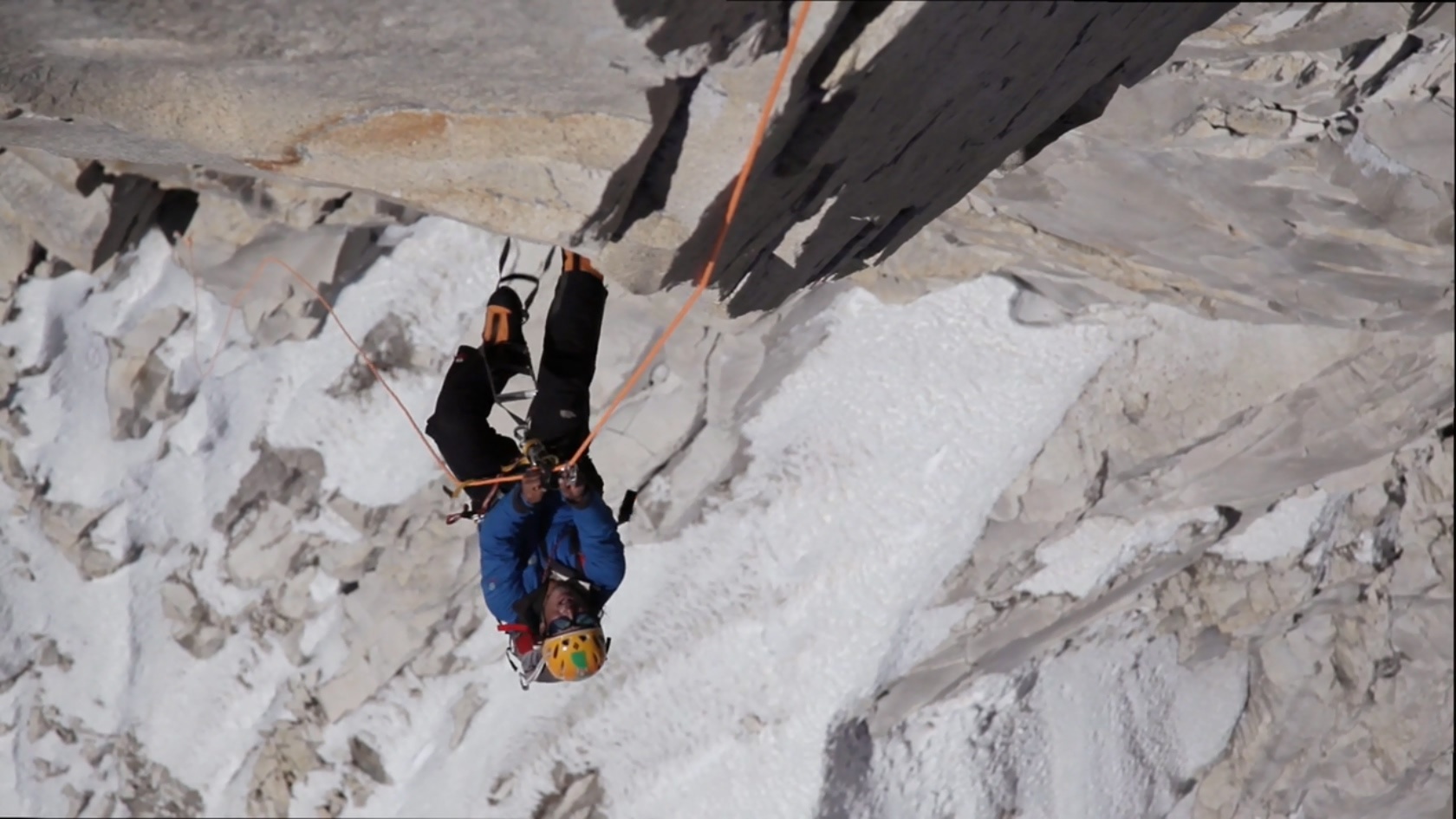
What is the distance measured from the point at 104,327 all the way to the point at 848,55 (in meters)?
5.62

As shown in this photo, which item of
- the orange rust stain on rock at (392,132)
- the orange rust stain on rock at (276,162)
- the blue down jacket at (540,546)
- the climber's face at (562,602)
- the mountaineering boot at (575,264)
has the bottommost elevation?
the climber's face at (562,602)

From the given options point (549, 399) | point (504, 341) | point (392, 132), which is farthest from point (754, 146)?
point (504, 341)

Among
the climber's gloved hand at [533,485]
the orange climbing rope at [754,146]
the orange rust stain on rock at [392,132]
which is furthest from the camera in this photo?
the climber's gloved hand at [533,485]

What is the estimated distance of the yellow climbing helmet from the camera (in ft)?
13.1

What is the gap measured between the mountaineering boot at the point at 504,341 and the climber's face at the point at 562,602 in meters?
0.79

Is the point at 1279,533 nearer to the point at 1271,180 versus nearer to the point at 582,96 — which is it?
the point at 1271,180

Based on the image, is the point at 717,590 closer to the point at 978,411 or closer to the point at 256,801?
the point at 978,411

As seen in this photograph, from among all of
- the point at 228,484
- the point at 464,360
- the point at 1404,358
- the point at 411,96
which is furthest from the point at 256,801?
the point at 1404,358

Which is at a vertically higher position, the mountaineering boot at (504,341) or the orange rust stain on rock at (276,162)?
the orange rust stain on rock at (276,162)

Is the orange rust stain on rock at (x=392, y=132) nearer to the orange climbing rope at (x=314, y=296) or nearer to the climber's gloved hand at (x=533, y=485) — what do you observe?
the climber's gloved hand at (x=533, y=485)

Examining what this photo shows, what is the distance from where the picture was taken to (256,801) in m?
6.82

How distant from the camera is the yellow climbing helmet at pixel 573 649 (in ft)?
13.1

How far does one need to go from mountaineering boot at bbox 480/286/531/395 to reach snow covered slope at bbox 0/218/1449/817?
4.39 ft

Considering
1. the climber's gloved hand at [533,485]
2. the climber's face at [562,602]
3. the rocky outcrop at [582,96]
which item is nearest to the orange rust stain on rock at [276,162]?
the rocky outcrop at [582,96]
